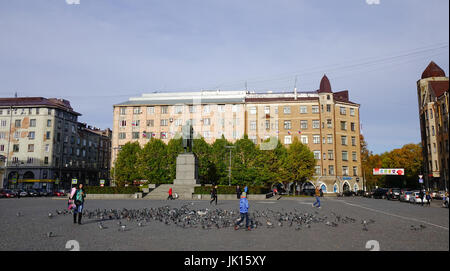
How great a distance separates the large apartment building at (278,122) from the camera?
7069cm

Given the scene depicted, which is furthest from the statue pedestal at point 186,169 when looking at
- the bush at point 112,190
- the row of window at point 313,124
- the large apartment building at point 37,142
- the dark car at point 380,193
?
the large apartment building at point 37,142

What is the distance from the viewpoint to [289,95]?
78375 mm

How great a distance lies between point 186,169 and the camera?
135ft

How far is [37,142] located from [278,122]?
55.1 metres

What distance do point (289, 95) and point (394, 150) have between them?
94.8ft

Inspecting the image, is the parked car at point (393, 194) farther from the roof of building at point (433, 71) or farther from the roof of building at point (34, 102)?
the roof of building at point (34, 102)

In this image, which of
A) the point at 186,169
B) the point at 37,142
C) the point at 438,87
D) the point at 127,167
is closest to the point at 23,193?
the point at 127,167

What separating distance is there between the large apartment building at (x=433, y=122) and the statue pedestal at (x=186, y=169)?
124ft

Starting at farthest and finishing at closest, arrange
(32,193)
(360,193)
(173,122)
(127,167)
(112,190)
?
→ (173,122) → (360,193) → (127,167) → (32,193) → (112,190)

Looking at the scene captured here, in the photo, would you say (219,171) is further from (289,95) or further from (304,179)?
(289,95)

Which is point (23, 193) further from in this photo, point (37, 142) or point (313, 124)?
point (313, 124)
